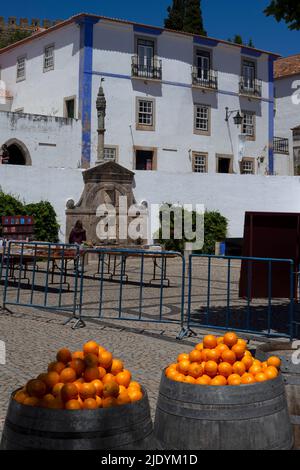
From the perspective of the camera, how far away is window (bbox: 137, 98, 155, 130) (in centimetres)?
2995

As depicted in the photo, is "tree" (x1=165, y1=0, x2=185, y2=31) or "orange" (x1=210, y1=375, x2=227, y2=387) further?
"tree" (x1=165, y1=0, x2=185, y2=31)

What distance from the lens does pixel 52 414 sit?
8.09 ft

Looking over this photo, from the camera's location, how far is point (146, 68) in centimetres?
3003

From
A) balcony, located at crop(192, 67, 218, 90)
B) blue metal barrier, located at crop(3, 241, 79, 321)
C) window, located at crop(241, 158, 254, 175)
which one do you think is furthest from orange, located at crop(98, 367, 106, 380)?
window, located at crop(241, 158, 254, 175)

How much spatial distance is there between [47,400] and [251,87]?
3282cm

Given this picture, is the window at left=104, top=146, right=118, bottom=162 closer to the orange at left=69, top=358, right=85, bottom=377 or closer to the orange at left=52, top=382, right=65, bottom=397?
the orange at left=69, top=358, right=85, bottom=377

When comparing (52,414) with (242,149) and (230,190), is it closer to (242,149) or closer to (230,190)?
(230,190)

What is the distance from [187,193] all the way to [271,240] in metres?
15.5

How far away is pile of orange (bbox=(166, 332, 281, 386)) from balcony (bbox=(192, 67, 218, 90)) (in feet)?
96.5

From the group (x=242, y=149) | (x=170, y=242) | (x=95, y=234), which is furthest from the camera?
(x=242, y=149)

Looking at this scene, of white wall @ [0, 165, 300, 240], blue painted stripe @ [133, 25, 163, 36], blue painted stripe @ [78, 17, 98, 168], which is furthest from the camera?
blue painted stripe @ [133, 25, 163, 36]

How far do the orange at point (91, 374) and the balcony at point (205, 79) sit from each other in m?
30.0

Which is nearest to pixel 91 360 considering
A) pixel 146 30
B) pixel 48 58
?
pixel 146 30

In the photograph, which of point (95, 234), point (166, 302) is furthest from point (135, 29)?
point (166, 302)
